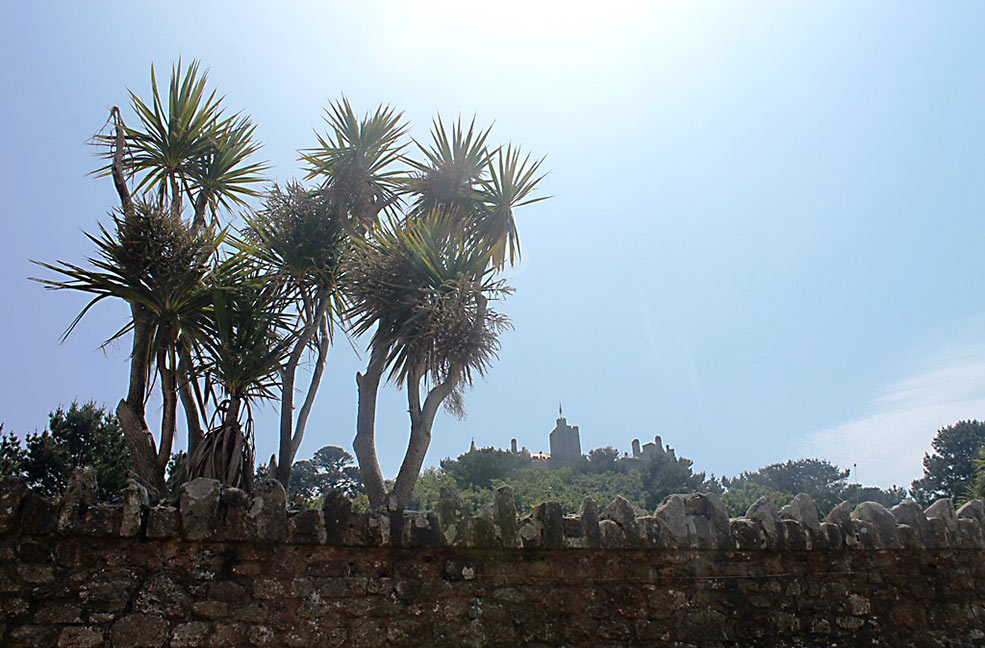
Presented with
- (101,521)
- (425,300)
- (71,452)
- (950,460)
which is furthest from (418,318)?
(950,460)

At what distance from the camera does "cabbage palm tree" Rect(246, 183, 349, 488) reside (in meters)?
7.26

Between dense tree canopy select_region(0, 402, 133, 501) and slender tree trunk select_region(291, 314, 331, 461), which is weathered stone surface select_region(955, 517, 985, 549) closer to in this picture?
slender tree trunk select_region(291, 314, 331, 461)

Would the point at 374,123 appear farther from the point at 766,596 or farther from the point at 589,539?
the point at 766,596

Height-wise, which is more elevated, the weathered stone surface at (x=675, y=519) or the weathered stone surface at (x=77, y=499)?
the weathered stone surface at (x=77, y=499)

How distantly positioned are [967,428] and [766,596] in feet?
126

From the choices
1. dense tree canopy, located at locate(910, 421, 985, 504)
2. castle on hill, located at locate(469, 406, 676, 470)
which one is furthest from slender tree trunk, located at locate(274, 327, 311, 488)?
castle on hill, located at locate(469, 406, 676, 470)

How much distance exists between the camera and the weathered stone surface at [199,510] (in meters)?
3.65

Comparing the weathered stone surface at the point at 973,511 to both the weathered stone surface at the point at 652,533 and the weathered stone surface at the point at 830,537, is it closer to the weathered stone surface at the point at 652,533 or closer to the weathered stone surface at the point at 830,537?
the weathered stone surface at the point at 830,537

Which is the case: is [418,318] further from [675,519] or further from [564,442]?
[564,442]

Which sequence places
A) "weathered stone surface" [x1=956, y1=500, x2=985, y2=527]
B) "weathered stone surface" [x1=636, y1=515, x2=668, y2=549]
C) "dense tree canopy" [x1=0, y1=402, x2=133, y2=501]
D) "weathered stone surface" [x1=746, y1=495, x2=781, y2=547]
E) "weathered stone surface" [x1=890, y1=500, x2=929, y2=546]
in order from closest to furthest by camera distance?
"weathered stone surface" [x1=636, y1=515, x2=668, y2=549], "weathered stone surface" [x1=746, y1=495, x2=781, y2=547], "weathered stone surface" [x1=890, y1=500, x2=929, y2=546], "weathered stone surface" [x1=956, y1=500, x2=985, y2=527], "dense tree canopy" [x1=0, y1=402, x2=133, y2=501]

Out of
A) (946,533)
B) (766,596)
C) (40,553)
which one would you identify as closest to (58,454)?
(40,553)

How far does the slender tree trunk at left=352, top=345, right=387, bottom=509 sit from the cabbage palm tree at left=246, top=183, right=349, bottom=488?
55cm

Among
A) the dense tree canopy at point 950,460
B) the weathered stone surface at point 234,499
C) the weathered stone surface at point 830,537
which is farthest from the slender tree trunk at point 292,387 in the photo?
the dense tree canopy at point 950,460

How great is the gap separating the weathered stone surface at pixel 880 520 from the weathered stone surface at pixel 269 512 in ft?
13.4
